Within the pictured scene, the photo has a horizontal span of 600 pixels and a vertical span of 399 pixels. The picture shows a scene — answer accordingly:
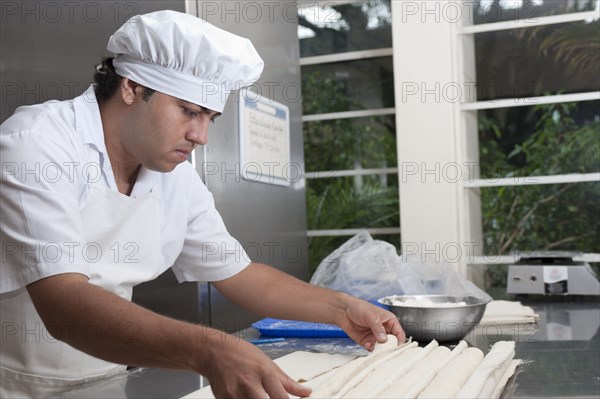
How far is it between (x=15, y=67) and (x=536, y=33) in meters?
2.42

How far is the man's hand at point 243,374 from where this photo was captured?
0.98 metres

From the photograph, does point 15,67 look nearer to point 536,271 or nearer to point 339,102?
point 339,102

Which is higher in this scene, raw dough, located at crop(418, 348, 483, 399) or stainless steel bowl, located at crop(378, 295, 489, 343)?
stainless steel bowl, located at crop(378, 295, 489, 343)

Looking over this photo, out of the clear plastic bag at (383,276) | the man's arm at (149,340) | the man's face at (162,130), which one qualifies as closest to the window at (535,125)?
the clear plastic bag at (383,276)

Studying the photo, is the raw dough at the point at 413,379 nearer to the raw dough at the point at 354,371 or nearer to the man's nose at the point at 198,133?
the raw dough at the point at 354,371

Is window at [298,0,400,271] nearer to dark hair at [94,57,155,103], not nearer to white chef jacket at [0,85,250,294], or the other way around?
white chef jacket at [0,85,250,294]

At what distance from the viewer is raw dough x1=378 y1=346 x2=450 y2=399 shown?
1328mm

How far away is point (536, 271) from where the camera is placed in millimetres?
2816

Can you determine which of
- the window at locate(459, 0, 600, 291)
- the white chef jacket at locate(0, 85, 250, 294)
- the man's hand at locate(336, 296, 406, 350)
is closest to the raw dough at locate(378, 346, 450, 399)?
the man's hand at locate(336, 296, 406, 350)

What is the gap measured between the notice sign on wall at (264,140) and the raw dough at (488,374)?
4.04 feet

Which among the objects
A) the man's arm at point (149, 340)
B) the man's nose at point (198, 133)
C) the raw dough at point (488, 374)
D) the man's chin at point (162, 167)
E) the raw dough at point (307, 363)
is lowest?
the raw dough at point (307, 363)

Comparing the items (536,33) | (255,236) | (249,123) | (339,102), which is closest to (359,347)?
(255,236)

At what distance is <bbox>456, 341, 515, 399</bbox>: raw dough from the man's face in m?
0.85

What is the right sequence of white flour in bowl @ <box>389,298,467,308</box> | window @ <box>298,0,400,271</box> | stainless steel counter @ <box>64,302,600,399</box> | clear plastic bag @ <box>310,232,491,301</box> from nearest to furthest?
stainless steel counter @ <box>64,302,600,399</box>
white flour in bowl @ <box>389,298,467,308</box>
clear plastic bag @ <box>310,232,491,301</box>
window @ <box>298,0,400,271</box>
